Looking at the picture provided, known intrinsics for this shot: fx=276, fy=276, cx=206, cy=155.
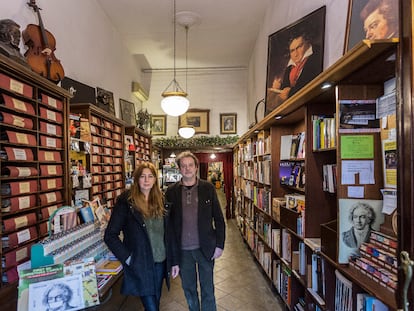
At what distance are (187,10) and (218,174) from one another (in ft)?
23.1

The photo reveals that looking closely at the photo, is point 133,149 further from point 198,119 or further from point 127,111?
point 198,119

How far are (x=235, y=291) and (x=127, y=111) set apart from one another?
442 cm

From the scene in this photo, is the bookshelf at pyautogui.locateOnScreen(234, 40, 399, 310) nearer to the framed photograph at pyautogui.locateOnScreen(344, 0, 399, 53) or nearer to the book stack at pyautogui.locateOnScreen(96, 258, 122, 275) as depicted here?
the framed photograph at pyautogui.locateOnScreen(344, 0, 399, 53)

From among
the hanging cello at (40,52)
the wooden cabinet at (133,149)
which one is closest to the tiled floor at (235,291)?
the wooden cabinet at (133,149)

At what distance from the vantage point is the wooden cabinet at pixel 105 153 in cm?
365

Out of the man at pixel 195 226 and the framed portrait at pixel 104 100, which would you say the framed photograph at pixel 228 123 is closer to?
the framed portrait at pixel 104 100

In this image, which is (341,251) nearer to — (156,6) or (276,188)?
(276,188)

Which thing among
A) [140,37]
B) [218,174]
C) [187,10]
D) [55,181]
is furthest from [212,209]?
[218,174]

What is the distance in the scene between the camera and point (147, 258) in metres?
2.01

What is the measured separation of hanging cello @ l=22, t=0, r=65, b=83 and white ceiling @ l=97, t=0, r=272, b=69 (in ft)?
7.64

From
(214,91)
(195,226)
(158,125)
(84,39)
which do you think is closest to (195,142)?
(158,125)

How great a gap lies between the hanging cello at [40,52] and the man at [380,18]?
2.71 metres

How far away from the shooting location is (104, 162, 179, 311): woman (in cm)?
200

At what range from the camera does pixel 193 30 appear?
5.60 meters
